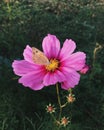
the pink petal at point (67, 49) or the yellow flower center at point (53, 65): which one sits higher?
the pink petal at point (67, 49)

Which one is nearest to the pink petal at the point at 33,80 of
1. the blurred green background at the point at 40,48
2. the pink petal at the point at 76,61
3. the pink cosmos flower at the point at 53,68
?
the pink cosmos flower at the point at 53,68

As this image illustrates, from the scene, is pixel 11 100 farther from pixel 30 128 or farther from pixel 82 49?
pixel 82 49

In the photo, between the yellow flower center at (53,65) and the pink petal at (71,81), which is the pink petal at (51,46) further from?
the pink petal at (71,81)

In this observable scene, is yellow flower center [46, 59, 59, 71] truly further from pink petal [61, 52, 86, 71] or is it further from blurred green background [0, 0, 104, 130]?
blurred green background [0, 0, 104, 130]

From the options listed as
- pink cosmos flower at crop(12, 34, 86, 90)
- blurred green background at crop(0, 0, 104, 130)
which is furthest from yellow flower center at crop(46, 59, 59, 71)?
blurred green background at crop(0, 0, 104, 130)

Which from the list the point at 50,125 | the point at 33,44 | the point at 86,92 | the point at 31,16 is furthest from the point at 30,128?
the point at 31,16

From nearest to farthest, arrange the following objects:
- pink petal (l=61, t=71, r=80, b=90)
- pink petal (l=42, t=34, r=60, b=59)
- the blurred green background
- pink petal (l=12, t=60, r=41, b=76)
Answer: pink petal (l=61, t=71, r=80, b=90) → pink petal (l=12, t=60, r=41, b=76) → pink petal (l=42, t=34, r=60, b=59) → the blurred green background

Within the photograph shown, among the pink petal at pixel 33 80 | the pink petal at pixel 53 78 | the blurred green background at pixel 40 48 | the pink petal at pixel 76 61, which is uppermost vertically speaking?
the pink petal at pixel 76 61
